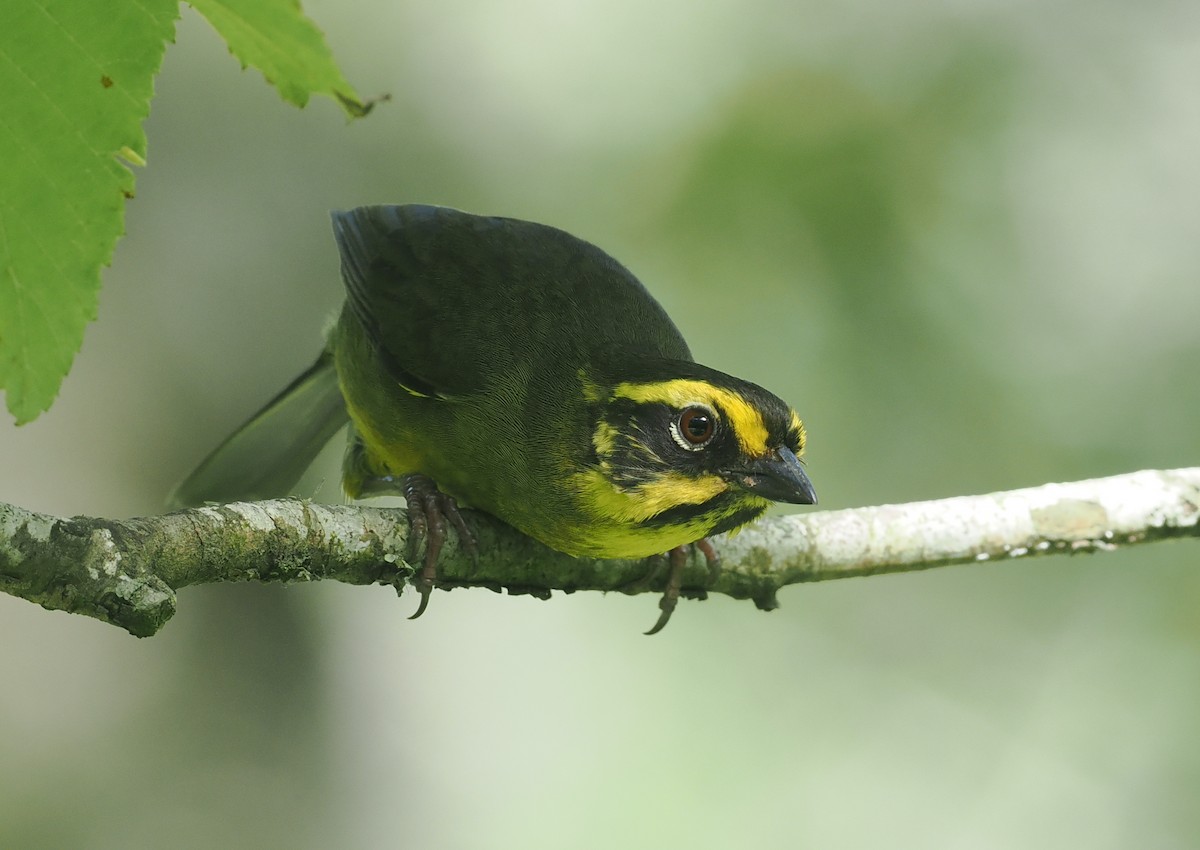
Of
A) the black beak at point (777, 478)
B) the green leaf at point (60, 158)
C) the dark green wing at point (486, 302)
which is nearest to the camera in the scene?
the green leaf at point (60, 158)

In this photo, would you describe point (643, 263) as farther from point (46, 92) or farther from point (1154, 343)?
point (46, 92)

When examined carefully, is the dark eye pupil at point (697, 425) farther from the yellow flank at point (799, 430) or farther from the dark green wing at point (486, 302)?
the dark green wing at point (486, 302)

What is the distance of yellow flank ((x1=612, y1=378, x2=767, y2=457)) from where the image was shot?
3281 millimetres

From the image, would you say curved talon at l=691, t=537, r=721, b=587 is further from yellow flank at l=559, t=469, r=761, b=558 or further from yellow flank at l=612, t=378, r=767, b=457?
yellow flank at l=612, t=378, r=767, b=457

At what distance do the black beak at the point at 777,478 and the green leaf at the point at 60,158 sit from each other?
1937 millimetres

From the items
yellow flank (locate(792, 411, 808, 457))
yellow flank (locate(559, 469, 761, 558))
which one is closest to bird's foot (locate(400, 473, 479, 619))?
yellow flank (locate(559, 469, 761, 558))

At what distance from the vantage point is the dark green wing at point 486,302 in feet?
12.6

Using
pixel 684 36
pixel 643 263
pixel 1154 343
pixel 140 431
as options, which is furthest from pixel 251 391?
pixel 1154 343

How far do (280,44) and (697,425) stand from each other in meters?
1.78

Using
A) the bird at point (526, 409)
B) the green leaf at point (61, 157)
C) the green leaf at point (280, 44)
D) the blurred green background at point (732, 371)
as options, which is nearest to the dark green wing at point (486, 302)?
the bird at point (526, 409)

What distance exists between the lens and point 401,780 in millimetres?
5664

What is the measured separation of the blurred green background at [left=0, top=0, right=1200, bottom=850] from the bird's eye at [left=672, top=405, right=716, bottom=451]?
2.84 metres

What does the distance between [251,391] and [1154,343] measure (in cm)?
497

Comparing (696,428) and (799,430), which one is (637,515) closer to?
(696,428)
